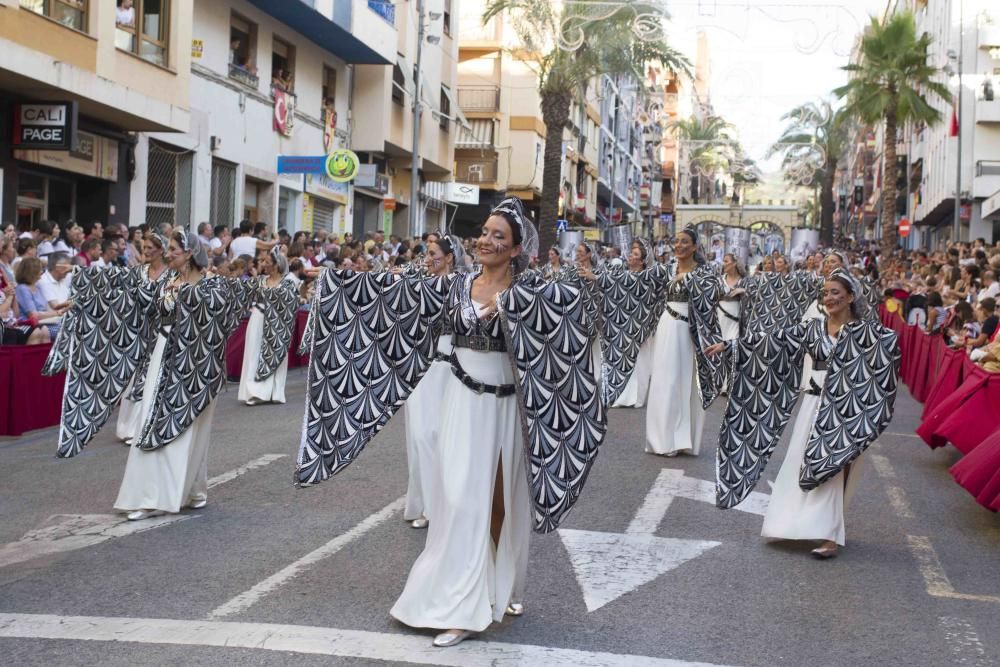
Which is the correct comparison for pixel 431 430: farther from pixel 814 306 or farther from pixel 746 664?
pixel 814 306

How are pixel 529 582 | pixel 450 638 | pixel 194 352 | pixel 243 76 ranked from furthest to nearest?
pixel 243 76 → pixel 194 352 → pixel 529 582 → pixel 450 638

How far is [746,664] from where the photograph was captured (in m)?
5.28

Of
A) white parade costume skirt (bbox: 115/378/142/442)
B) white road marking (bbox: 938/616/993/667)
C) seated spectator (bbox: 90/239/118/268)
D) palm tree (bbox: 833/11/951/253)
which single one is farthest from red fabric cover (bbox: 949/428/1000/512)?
palm tree (bbox: 833/11/951/253)

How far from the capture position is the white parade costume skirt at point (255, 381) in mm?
14711

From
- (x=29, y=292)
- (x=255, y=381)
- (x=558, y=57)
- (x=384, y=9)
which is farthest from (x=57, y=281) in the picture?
(x=558, y=57)

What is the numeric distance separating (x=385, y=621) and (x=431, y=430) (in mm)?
1423

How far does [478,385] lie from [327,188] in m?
26.3

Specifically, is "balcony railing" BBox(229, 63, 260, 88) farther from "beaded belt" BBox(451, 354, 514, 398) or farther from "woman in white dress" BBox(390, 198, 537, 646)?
"beaded belt" BBox(451, 354, 514, 398)

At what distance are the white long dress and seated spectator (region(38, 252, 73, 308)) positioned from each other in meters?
8.97

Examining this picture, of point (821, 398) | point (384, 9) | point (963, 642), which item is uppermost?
point (384, 9)

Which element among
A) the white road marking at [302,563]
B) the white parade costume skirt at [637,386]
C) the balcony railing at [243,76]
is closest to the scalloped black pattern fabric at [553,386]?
the white road marking at [302,563]

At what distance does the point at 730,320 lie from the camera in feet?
55.5

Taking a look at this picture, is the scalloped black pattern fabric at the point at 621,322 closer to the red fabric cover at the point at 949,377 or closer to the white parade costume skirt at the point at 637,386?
the white parade costume skirt at the point at 637,386

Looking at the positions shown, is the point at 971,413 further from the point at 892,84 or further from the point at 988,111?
the point at 988,111
